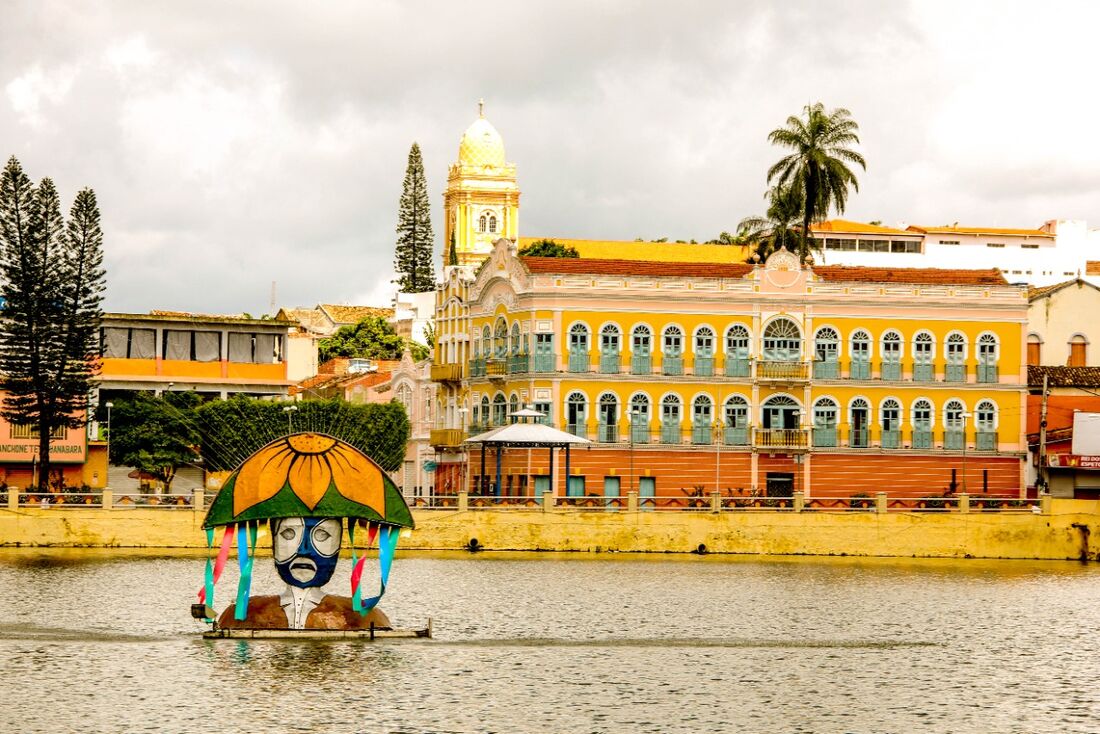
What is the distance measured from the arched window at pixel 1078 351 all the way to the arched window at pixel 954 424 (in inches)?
544

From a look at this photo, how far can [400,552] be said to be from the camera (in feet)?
211

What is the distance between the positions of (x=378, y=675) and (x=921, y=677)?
1040 centimetres

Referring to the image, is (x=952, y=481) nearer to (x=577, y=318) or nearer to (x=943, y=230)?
(x=577, y=318)

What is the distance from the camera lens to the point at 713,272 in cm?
7775

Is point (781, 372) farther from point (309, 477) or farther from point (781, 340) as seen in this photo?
point (309, 477)

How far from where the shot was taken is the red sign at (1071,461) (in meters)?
76.0

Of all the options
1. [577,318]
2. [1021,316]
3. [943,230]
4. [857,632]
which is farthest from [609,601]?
[943,230]

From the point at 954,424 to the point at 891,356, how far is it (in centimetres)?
365

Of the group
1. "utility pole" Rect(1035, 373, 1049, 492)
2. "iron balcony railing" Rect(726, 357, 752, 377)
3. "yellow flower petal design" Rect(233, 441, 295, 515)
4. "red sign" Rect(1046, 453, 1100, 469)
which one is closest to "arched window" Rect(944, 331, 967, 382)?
"utility pole" Rect(1035, 373, 1049, 492)

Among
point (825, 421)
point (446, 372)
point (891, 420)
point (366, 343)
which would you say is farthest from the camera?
point (366, 343)

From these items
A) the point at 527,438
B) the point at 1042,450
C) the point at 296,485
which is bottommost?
the point at 296,485

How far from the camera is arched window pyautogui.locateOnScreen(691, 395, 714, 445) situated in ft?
252

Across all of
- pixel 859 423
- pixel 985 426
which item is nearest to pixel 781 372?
pixel 859 423

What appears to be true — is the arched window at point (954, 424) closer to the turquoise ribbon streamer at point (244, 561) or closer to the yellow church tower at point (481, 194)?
the turquoise ribbon streamer at point (244, 561)
